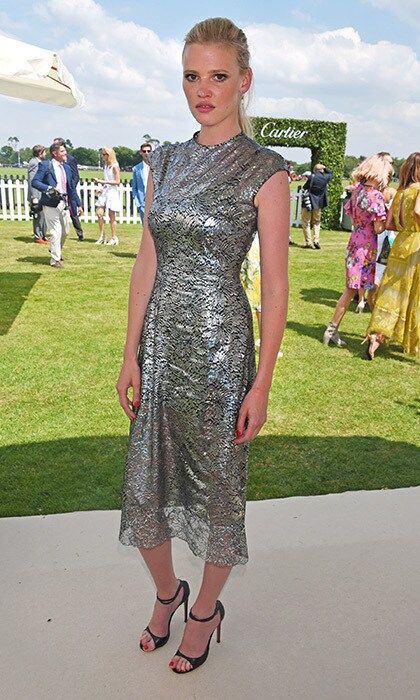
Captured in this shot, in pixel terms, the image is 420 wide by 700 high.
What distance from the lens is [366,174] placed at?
5695 mm

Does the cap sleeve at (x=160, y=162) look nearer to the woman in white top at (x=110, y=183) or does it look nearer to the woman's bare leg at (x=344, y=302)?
the woman's bare leg at (x=344, y=302)

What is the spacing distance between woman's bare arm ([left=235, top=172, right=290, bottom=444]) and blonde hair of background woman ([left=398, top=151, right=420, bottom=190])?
Answer: 3.89 m

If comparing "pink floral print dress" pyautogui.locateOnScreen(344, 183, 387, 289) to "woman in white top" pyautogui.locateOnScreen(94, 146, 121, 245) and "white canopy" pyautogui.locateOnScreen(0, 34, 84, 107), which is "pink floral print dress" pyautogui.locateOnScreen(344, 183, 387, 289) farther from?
"woman in white top" pyautogui.locateOnScreen(94, 146, 121, 245)

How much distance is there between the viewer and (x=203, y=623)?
2.11m

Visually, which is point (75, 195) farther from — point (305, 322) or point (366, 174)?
point (366, 174)

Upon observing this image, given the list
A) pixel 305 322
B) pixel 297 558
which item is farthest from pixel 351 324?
pixel 297 558

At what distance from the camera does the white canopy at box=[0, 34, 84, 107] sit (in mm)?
5441

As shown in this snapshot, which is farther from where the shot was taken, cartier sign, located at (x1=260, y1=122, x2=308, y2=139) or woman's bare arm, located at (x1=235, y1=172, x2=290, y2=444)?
cartier sign, located at (x1=260, y1=122, x2=308, y2=139)

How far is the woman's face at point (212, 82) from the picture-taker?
1.73 meters

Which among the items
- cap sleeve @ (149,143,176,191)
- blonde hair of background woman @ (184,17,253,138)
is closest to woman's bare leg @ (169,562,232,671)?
cap sleeve @ (149,143,176,191)

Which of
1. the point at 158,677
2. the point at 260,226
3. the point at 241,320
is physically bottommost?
the point at 158,677

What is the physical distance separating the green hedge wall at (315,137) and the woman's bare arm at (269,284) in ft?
52.4

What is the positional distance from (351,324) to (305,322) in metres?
0.55

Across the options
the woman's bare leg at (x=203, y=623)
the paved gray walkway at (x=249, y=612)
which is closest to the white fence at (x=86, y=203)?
the paved gray walkway at (x=249, y=612)
